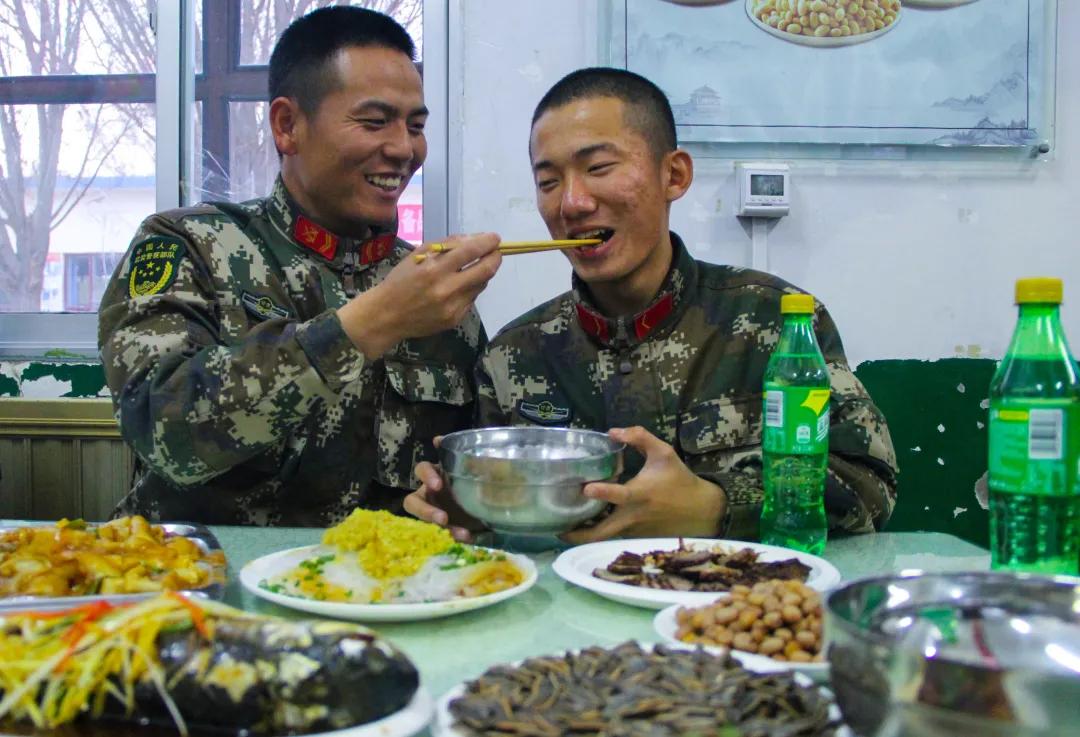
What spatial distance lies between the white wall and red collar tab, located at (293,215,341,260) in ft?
2.20

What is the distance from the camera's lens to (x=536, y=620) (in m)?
1.23

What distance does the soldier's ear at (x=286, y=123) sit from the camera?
231 cm

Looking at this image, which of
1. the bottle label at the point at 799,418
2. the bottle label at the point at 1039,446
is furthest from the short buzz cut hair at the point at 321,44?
the bottle label at the point at 1039,446

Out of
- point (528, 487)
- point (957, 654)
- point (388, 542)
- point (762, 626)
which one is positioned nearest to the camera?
point (957, 654)

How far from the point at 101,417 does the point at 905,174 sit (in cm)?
271

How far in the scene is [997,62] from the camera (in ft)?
9.24

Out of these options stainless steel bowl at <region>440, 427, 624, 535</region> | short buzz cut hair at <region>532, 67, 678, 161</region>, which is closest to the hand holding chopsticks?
stainless steel bowl at <region>440, 427, 624, 535</region>

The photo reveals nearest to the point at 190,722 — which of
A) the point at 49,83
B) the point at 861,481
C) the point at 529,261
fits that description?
the point at 861,481

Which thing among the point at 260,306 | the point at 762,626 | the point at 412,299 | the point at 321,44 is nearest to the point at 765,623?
the point at 762,626

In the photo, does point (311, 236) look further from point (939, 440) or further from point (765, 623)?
point (939, 440)

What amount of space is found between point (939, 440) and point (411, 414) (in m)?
1.67

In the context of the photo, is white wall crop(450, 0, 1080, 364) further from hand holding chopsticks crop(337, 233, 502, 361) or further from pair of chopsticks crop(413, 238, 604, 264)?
hand holding chopsticks crop(337, 233, 502, 361)

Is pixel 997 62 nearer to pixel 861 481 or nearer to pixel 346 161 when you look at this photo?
pixel 861 481

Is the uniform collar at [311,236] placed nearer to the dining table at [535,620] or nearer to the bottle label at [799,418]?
the dining table at [535,620]
